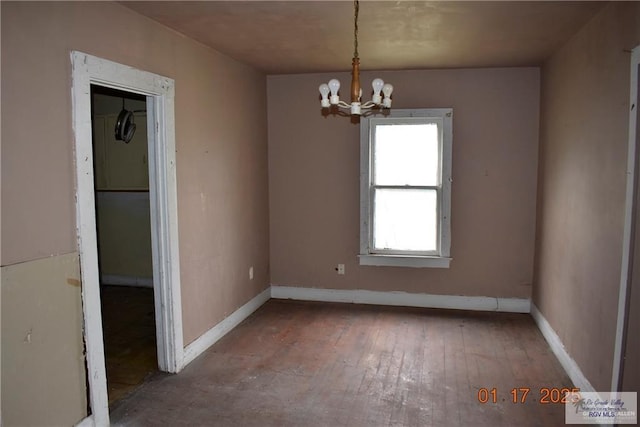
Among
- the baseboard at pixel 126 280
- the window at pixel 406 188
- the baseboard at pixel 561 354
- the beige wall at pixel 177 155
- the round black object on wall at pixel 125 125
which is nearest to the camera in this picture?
the beige wall at pixel 177 155

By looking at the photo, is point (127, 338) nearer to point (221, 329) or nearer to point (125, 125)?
point (221, 329)

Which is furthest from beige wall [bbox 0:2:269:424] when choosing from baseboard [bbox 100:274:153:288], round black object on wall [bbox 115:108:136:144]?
baseboard [bbox 100:274:153:288]

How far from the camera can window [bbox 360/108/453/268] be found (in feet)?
16.1

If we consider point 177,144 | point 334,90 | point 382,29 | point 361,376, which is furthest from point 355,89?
point 361,376

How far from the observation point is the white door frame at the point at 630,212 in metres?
2.41

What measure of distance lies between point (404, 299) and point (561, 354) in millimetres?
1771

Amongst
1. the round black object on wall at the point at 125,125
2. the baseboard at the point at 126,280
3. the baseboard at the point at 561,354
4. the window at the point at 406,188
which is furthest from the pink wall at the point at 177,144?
the baseboard at the point at 561,354

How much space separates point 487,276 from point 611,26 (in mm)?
2769

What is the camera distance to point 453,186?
493 cm

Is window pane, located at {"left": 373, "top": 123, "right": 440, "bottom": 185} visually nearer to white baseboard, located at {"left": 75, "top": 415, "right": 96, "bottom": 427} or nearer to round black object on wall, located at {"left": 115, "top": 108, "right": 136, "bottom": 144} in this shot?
round black object on wall, located at {"left": 115, "top": 108, "right": 136, "bottom": 144}

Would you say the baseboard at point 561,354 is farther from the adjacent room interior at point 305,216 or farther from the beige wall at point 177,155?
the beige wall at point 177,155

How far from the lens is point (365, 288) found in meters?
5.23

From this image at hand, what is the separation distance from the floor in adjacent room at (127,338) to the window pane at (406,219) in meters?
2.44

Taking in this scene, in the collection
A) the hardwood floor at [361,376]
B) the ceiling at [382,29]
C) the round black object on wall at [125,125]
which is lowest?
the hardwood floor at [361,376]
